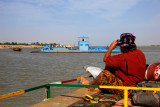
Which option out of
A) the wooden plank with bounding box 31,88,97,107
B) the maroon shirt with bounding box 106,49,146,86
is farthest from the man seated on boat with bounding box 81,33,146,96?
the wooden plank with bounding box 31,88,97,107

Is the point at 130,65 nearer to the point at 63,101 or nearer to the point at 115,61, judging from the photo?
the point at 115,61

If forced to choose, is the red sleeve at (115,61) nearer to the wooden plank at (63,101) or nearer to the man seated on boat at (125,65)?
the man seated on boat at (125,65)

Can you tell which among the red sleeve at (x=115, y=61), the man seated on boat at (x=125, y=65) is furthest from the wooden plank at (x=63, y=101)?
the red sleeve at (x=115, y=61)

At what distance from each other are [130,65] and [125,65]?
82 millimetres

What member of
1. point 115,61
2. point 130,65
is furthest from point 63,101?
point 130,65

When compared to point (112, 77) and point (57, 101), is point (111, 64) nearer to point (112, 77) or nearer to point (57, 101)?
point (112, 77)

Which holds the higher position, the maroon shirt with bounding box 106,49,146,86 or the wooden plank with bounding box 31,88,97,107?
the maroon shirt with bounding box 106,49,146,86

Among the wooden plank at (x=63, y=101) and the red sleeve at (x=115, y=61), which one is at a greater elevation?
the red sleeve at (x=115, y=61)

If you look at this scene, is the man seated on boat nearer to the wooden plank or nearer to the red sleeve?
the red sleeve

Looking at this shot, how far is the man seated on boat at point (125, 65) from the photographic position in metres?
3.19

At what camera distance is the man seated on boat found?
319cm

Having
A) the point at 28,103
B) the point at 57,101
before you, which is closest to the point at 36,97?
the point at 28,103

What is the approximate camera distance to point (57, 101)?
340 cm

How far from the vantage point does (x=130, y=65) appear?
3.18 metres
